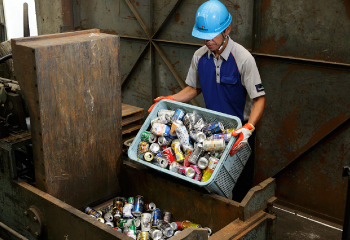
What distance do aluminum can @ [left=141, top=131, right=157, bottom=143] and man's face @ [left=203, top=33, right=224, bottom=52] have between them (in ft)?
2.84

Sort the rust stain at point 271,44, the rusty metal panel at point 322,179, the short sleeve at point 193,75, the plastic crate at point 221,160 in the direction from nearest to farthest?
1. the plastic crate at point 221,160
2. the short sleeve at point 193,75
3. the rusty metal panel at point 322,179
4. the rust stain at point 271,44

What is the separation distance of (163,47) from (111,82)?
259 cm

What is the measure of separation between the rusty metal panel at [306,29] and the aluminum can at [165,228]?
2388 mm

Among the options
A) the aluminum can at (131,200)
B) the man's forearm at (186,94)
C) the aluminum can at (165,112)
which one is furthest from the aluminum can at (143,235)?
the man's forearm at (186,94)

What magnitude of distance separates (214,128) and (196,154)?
9.5 inches

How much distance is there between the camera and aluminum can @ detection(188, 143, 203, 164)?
9.27 ft

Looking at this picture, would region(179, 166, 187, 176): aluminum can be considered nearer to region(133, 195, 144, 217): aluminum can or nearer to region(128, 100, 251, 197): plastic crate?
region(128, 100, 251, 197): plastic crate

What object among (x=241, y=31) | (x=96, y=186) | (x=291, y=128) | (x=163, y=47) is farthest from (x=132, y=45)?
(x=96, y=186)

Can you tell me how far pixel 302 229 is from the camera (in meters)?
4.20

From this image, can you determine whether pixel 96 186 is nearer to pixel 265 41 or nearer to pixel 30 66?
pixel 30 66

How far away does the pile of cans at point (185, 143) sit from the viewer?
2784 mm

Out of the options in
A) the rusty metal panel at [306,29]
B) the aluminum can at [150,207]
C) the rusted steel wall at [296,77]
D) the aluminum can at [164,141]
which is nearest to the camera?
the aluminum can at [164,141]

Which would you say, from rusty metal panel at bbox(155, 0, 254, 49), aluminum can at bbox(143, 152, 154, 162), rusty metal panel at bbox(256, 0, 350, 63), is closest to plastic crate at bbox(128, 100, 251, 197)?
aluminum can at bbox(143, 152, 154, 162)

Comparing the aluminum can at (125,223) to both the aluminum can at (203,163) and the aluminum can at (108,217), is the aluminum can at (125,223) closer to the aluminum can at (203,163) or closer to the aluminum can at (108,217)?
the aluminum can at (108,217)
